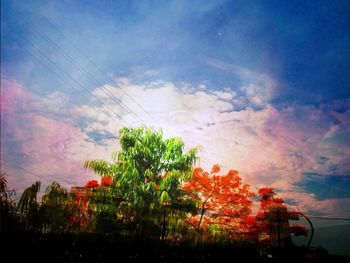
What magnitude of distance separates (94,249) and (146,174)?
7.04 m

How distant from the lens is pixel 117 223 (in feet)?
36.8

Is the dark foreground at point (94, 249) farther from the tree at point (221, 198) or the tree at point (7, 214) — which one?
the tree at point (221, 198)

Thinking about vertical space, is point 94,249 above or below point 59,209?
below

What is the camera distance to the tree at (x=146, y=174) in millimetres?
11641

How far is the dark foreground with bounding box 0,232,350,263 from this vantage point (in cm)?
522

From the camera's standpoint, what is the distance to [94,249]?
18.5 feet

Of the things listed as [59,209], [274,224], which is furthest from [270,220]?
[59,209]

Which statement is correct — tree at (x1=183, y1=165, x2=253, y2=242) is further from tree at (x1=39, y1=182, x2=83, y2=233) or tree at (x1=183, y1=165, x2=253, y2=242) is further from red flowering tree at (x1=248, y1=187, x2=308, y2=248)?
tree at (x1=39, y1=182, x2=83, y2=233)

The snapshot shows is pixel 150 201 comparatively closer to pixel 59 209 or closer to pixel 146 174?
pixel 146 174

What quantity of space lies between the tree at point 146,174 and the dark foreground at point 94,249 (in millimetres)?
4072

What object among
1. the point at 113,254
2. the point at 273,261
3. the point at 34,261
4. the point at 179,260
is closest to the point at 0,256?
the point at 34,261

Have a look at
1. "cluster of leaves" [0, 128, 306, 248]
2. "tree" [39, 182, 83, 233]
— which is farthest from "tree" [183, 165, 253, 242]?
"tree" [39, 182, 83, 233]

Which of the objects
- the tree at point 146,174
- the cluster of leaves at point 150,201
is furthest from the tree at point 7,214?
the tree at point 146,174

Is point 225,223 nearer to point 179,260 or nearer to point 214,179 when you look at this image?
point 214,179
